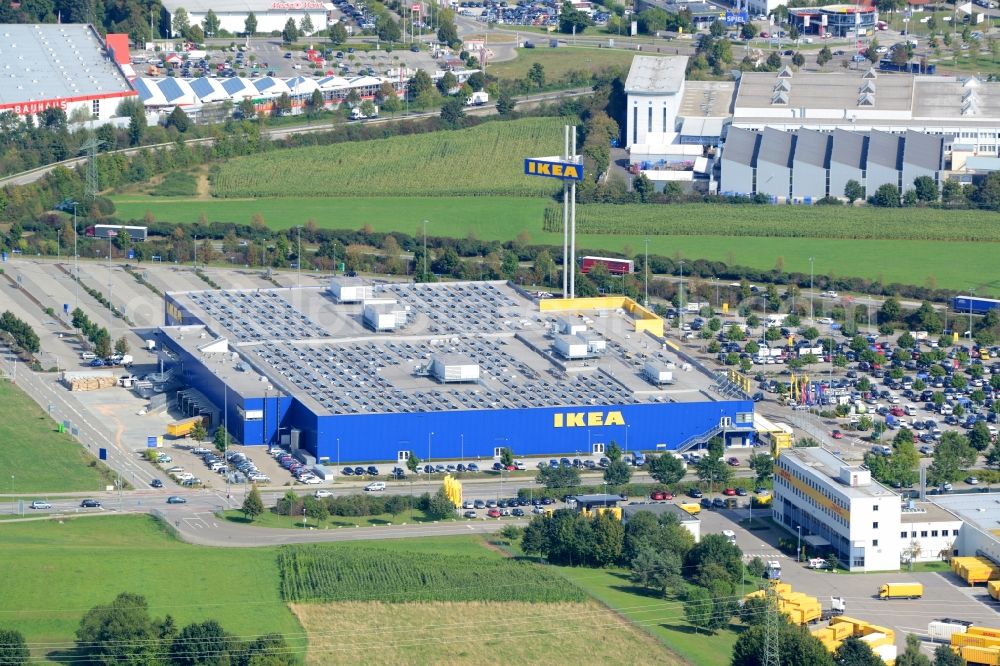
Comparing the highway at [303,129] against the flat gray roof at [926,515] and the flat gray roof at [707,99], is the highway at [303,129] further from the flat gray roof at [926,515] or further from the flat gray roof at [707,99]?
the flat gray roof at [926,515]

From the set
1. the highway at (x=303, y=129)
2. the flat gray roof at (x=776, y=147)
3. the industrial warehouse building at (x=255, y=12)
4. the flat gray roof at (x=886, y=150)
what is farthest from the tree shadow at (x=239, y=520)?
the industrial warehouse building at (x=255, y=12)

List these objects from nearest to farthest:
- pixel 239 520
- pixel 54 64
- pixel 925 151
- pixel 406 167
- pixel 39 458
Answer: pixel 239 520 < pixel 39 458 < pixel 925 151 < pixel 406 167 < pixel 54 64

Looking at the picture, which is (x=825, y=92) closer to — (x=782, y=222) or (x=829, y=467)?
(x=782, y=222)

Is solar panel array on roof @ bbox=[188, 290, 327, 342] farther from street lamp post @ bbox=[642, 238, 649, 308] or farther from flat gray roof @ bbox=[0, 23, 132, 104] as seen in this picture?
flat gray roof @ bbox=[0, 23, 132, 104]

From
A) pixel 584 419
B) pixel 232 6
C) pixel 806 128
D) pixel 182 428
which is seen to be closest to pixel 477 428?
pixel 584 419

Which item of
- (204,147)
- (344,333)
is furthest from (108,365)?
(204,147)

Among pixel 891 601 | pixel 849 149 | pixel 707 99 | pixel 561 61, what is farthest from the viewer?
pixel 561 61

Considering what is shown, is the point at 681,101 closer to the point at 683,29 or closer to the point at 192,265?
the point at 683,29

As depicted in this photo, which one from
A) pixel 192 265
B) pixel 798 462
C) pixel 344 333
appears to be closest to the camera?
pixel 798 462
